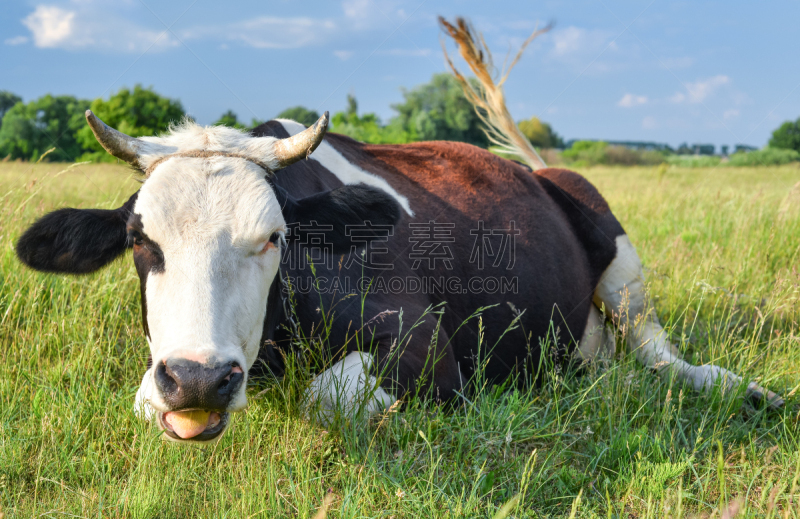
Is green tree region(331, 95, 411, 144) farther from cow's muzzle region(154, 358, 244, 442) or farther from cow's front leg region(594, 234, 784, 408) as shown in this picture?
cow's muzzle region(154, 358, 244, 442)

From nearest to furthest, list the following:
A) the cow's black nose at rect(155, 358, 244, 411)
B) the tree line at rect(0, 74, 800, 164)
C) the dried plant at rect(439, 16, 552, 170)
→ the cow's black nose at rect(155, 358, 244, 411), the dried plant at rect(439, 16, 552, 170), the tree line at rect(0, 74, 800, 164)

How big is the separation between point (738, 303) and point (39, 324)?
207 inches

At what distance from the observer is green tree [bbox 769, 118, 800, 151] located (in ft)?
143

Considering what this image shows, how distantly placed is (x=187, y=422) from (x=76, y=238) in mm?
1120

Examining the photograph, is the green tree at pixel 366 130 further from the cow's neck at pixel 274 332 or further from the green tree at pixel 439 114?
the cow's neck at pixel 274 332

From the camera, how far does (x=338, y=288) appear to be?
303 centimetres

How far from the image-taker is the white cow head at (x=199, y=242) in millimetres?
1953

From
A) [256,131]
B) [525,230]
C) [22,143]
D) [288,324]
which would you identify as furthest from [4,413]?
[22,143]

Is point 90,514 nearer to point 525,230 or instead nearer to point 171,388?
point 171,388

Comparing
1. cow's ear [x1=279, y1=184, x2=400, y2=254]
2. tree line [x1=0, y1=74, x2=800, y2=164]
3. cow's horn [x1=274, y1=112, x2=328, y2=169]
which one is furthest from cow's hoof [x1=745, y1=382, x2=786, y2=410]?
tree line [x1=0, y1=74, x2=800, y2=164]

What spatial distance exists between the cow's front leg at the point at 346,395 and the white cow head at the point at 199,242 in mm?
358

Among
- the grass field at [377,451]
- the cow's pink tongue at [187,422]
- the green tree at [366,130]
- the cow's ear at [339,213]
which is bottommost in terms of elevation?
the grass field at [377,451]

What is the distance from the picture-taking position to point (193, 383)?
6.15 ft

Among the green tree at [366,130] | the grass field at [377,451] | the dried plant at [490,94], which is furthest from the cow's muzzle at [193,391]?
the green tree at [366,130]
